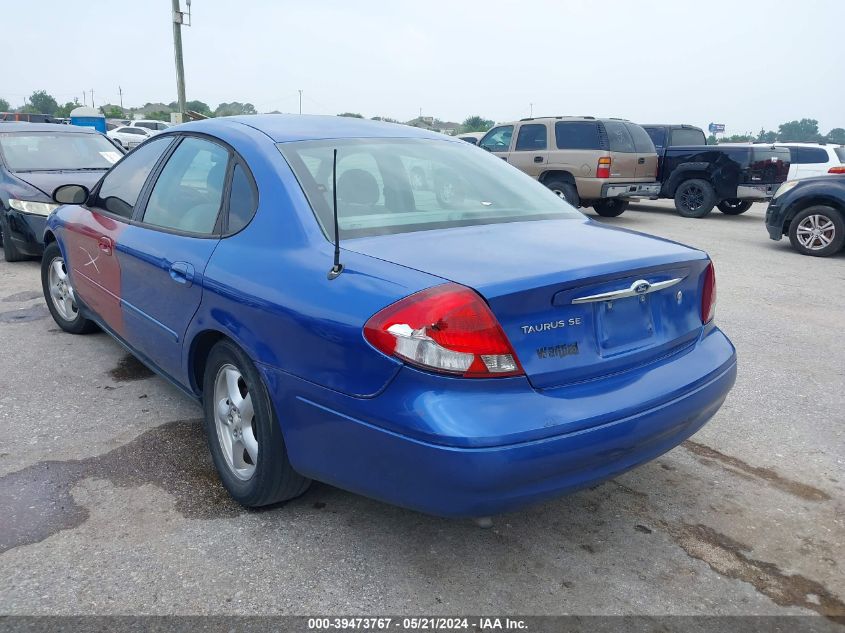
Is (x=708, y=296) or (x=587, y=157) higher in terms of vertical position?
(x=587, y=157)

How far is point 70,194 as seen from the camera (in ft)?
14.3

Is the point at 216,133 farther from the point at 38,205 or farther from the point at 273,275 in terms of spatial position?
the point at 38,205

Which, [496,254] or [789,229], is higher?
[496,254]

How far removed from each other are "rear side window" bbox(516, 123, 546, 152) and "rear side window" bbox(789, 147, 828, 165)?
627 centimetres

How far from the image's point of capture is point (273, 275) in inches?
102

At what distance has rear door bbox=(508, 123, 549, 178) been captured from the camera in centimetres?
1338

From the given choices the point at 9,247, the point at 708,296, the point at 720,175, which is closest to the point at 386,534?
the point at 708,296

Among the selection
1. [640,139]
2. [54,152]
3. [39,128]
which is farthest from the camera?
[640,139]

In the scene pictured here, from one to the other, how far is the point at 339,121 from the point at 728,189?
11988 millimetres

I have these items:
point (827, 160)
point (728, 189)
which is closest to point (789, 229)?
point (728, 189)

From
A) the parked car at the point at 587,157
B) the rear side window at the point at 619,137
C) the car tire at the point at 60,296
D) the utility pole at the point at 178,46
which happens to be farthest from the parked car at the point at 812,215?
the utility pole at the point at 178,46

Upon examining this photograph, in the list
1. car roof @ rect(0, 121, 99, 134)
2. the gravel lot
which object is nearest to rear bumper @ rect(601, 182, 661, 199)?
car roof @ rect(0, 121, 99, 134)

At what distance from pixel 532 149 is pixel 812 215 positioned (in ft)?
17.5

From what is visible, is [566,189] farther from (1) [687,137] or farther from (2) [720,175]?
(1) [687,137]
